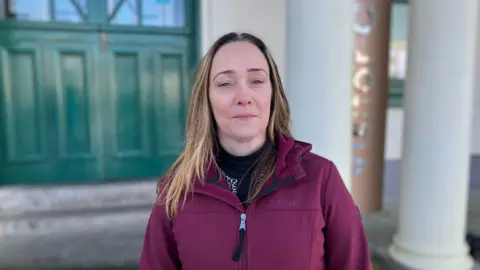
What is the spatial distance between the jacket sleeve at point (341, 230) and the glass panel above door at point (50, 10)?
3785 millimetres

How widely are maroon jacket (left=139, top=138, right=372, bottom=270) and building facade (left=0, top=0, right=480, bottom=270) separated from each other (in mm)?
1513

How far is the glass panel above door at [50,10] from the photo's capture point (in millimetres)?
4098

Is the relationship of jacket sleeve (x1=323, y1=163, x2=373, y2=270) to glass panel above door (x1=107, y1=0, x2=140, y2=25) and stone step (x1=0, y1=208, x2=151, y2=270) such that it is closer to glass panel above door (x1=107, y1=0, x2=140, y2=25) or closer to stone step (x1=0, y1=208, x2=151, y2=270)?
stone step (x1=0, y1=208, x2=151, y2=270)

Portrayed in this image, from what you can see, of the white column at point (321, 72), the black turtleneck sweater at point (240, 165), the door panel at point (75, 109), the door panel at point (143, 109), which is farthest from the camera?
the door panel at point (143, 109)

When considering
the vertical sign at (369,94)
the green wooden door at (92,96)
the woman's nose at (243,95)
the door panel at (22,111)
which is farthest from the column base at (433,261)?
the door panel at (22,111)

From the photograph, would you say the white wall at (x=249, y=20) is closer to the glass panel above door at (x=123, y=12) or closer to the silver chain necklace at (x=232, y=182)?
the glass panel above door at (x=123, y=12)

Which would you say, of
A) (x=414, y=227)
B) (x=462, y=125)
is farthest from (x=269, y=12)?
(x=414, y=227)

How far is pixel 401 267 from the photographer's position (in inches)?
126

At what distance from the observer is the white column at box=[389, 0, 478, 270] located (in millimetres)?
2926

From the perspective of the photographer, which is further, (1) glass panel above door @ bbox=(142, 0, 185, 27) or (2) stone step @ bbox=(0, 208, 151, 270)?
(1) glass panel above door @ bbox=(142, 0, 185, 27)

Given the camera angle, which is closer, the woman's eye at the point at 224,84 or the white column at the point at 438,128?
the woman's eye at the point at 224,84

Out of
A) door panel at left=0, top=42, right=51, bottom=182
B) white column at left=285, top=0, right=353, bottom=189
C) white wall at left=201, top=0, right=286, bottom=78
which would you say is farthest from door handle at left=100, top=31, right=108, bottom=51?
white column at left=285, top=0, right=353, bottom=189

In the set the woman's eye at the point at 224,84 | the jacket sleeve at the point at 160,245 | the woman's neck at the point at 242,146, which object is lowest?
the jacket sleeve at the point at 160,245

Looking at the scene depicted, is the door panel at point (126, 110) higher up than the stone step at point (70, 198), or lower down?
higher up
